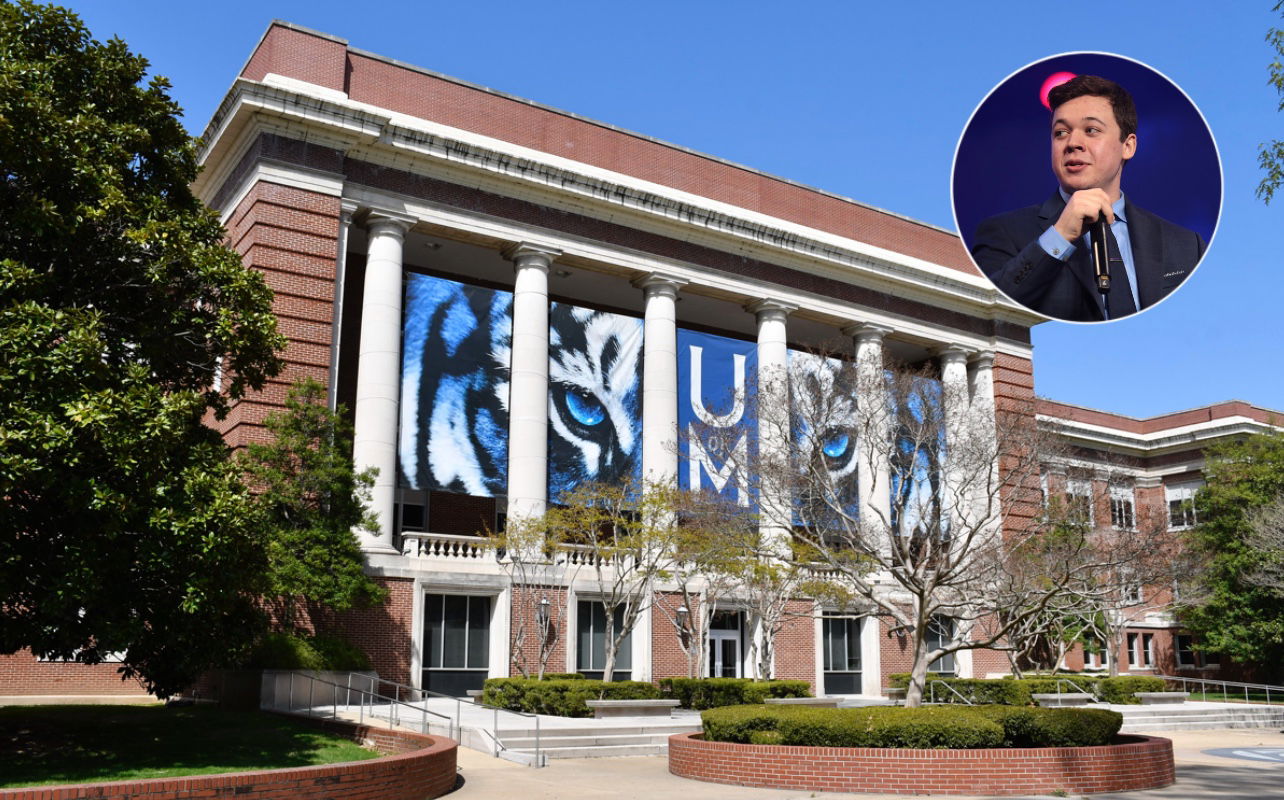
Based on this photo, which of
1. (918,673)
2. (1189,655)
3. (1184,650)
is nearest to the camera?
(918,673)

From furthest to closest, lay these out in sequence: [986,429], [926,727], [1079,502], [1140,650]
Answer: [1140,650], [1079,502], [986,429], [926,727]

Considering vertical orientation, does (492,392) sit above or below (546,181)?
below

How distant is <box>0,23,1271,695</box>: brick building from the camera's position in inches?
1293

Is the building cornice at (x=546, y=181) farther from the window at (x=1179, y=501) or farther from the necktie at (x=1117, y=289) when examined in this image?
the necktie at (x=1117, y=289)

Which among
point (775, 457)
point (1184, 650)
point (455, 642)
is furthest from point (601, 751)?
point (1184, 650)

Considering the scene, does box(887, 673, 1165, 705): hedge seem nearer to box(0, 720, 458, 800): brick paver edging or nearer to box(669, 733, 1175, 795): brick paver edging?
box(669, 733, 1175, 795): brick paver edging

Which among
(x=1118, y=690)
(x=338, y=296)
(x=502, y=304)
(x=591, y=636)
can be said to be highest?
(x=502, y=304)

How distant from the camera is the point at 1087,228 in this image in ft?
49.3

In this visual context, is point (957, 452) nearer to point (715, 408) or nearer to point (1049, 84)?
point (1049, 84)

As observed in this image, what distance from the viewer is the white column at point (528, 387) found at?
117 feet

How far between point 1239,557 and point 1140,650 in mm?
13048

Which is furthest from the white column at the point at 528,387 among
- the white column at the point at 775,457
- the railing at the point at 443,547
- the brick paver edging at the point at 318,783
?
the brick paver edging at the point at 318,783

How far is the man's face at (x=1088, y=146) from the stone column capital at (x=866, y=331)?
1185 inches

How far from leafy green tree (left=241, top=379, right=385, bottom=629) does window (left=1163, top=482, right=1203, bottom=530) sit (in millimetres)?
A: 49524
